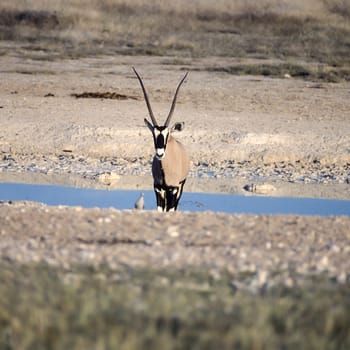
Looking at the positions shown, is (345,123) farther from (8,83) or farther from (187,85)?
(8,83)

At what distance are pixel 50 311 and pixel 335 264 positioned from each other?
1.75 metres

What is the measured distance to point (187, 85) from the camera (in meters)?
20.5

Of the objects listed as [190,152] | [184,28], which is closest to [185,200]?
[190,152]

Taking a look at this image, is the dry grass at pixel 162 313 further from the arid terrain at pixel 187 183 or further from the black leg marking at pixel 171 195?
the black leg marking at pixel 171 195

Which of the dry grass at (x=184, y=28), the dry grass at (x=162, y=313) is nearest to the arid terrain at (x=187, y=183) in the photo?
the dry grass at (x=162, y=313)

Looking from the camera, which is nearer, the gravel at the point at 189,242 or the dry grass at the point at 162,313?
the dry grass at the point at 162,313

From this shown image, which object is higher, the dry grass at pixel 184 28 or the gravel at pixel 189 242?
the gravel at pixel 189 242

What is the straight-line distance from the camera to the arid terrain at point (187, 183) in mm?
4352

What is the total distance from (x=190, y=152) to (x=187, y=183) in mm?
1309

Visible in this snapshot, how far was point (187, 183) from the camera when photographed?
12.6 metres

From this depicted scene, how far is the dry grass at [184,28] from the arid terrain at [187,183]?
0.54 feet

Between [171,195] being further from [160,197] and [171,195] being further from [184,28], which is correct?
[184,28]

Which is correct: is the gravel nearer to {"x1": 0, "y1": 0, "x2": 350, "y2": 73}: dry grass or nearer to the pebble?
the pebble

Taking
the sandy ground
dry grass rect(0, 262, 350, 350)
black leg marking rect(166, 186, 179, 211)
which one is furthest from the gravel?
black leg marking rect(166, 186, 179, 211)
